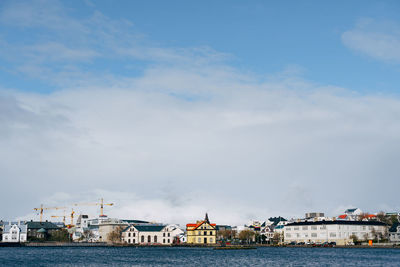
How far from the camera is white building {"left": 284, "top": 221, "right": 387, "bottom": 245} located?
491 ft

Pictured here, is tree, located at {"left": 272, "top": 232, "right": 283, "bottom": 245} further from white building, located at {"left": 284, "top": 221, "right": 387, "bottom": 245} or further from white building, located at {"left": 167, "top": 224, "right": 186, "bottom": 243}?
white building, located at {"left": 167, "top": 224, "right": 186, "bottom": 243}

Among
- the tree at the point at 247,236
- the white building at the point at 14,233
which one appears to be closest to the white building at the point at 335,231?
the tree at the point at 247,236

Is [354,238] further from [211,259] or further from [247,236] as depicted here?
[211,259]

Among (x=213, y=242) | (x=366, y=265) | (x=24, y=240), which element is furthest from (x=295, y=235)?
(x=24, y=240)

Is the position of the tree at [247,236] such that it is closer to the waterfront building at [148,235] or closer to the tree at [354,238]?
the waterfront building at [148,235]

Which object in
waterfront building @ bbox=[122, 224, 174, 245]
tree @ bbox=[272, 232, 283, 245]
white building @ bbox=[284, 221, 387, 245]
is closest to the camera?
white building @ bbox=[284, 221, 387, 245]

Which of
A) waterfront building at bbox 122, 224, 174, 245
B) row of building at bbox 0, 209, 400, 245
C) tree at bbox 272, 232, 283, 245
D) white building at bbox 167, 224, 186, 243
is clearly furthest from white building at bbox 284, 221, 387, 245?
waterfront building at bbox 122, 224, 174, 245

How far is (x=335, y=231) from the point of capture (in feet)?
492

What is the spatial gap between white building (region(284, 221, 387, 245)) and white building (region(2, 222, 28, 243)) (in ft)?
351

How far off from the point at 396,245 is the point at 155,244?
79269mm

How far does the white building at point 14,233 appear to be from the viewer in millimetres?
183250

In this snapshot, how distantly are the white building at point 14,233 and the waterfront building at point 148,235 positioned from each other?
45.0 m

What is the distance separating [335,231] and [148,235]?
215ft

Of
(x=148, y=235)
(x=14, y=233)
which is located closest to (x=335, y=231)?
(x=148, y=235)
